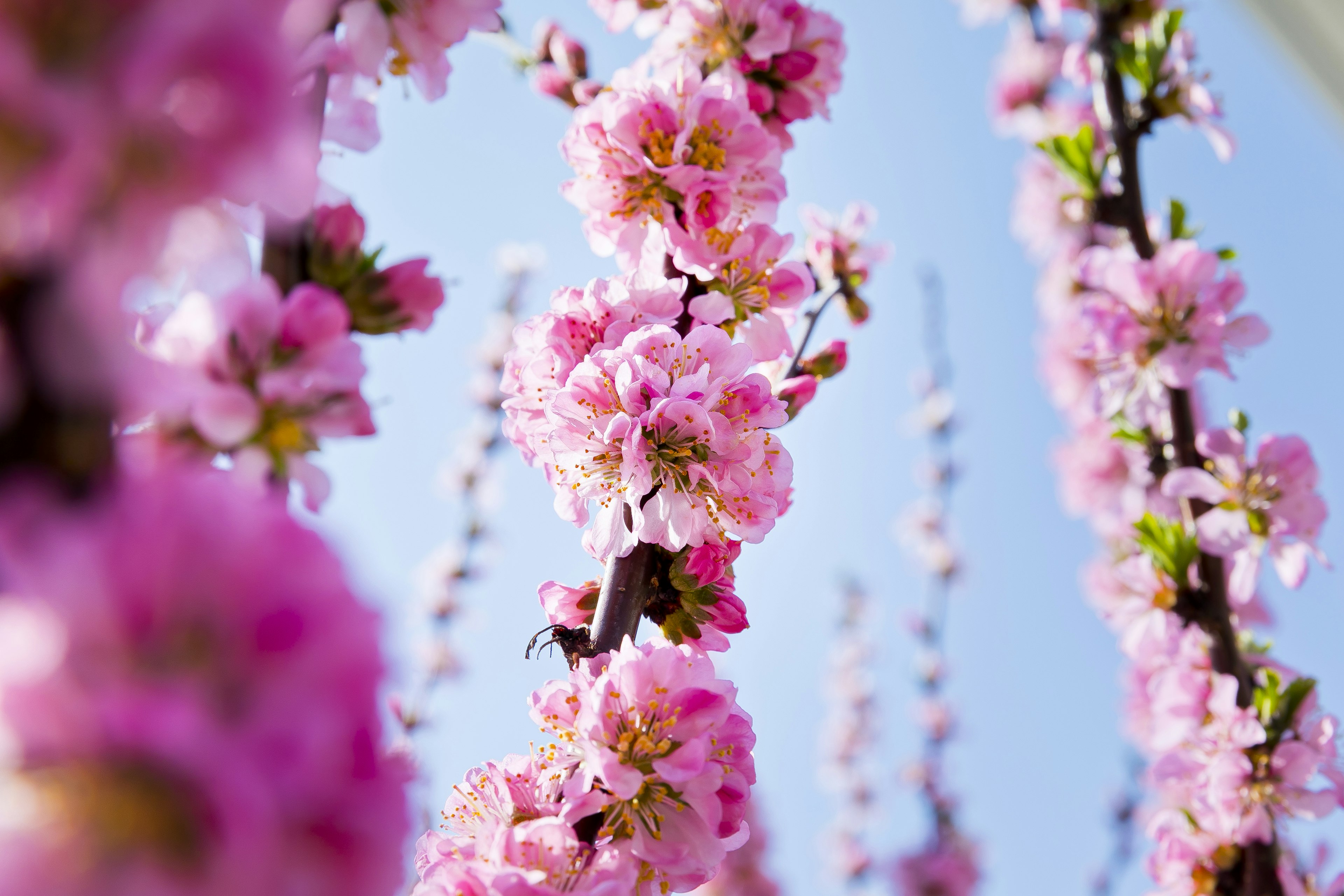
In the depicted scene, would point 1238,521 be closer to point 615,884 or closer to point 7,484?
point 615,884

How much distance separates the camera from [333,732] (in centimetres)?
40

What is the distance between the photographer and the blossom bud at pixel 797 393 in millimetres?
1297

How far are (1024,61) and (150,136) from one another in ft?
12.1

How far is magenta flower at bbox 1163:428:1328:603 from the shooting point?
6.01 ft

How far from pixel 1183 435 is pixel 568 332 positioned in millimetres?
1597

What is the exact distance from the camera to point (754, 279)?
133cm

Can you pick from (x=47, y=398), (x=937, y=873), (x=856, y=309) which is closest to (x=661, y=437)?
(x=856, y=309)

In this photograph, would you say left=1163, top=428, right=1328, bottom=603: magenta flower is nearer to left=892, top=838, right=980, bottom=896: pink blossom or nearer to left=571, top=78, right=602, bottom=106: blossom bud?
left=571, top=78, right=602, bottom=106: blossom bud

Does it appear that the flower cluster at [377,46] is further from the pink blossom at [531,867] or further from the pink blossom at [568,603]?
the pink blossom at [531,867]

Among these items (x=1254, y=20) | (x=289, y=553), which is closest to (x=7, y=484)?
(x=289, y=553)

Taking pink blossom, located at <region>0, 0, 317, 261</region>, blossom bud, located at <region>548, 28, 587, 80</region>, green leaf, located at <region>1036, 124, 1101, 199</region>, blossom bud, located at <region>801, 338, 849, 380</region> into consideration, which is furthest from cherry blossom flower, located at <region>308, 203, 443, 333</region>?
green leaf, located at <region>1036, 124, 1101, 199</region>

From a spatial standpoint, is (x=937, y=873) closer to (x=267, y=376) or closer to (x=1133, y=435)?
(x=1133, y=435)

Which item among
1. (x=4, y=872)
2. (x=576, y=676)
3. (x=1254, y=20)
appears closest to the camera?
(x=4, y=872)

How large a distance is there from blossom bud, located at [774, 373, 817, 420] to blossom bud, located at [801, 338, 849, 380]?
0.11 m
